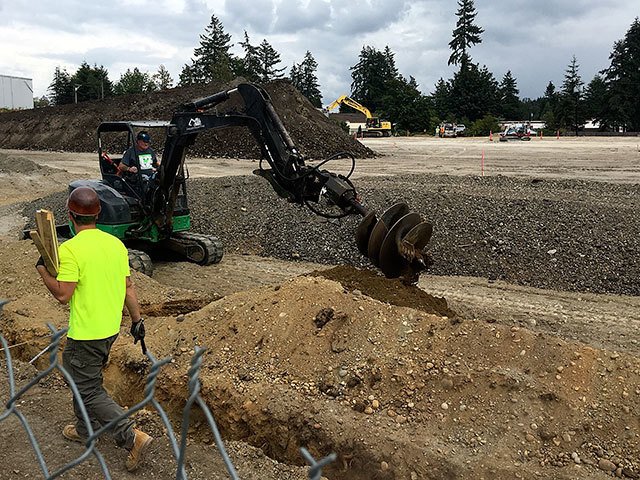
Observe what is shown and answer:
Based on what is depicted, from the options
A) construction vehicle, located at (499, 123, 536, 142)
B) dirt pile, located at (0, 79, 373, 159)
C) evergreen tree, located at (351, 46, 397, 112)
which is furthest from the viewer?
evergreen tree, located at (351, 46, 397, 112)

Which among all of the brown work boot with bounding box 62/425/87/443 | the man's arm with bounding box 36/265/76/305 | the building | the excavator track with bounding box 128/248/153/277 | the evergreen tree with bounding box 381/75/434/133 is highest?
the building

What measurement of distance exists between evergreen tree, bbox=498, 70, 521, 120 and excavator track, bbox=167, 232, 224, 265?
68.2 meters

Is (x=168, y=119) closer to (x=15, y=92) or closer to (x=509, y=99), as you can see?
(x=15, y=92)

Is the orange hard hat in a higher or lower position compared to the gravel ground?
higher

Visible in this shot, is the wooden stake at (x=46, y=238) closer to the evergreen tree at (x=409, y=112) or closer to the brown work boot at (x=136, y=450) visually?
the brown work boot at (x=136, y=450)

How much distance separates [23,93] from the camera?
70875mm

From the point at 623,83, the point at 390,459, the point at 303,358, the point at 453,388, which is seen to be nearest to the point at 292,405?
the point at 303,358

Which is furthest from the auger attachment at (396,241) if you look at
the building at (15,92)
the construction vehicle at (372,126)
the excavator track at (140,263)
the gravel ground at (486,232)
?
the building at (15,92)

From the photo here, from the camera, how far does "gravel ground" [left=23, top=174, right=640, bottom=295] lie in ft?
33.4

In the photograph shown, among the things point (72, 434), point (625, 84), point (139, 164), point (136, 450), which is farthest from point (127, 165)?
point (625, 84)

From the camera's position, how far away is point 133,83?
66.8 meters

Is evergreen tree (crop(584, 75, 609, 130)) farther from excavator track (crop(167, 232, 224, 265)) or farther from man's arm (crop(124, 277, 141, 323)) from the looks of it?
man's arm (crop(124, 277, 141, 323))

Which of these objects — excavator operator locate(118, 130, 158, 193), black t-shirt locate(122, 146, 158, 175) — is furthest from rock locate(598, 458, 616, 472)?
black t-shirt locate(122, 146, 158, 175)

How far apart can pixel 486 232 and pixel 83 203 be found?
8629 mm
